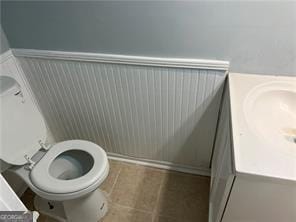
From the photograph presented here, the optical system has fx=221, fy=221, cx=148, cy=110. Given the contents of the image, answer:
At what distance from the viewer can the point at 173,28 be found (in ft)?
3.53

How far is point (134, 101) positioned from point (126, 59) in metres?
0.28

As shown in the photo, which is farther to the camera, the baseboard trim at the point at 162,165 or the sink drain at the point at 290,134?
the baseboard trim at the point at 162,165

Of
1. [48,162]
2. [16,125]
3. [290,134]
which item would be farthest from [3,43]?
[290,134]

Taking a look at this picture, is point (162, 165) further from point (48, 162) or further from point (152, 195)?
point (48, 162)

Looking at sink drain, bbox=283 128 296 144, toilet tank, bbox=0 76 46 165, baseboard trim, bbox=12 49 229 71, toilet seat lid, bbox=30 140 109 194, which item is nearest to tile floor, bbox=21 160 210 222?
toilet seat lid, bbox=30 140 109 194

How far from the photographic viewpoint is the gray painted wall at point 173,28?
0.97m

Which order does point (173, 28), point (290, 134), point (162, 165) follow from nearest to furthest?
point (290, 134)
point (173, 28)
point (162, 165)

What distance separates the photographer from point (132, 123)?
1.51 m

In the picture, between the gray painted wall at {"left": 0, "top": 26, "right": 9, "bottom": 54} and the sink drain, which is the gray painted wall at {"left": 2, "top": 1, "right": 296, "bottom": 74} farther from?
the sink drain

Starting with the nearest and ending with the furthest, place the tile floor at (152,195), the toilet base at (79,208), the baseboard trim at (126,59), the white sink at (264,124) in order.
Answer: the white sink at (264,124), the baseboard trim at (126,59), the toilet base at (79,208), the tile floor at (152,195)

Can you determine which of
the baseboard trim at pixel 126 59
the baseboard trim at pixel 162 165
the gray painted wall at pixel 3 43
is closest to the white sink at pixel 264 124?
the baseboard trim at pixel 126 59

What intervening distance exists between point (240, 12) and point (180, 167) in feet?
3.71

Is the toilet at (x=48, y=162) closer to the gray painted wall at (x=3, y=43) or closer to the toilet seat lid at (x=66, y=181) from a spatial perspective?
the toilet seat lid at (x=66, y=181)

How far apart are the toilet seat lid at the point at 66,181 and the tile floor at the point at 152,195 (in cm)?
41
